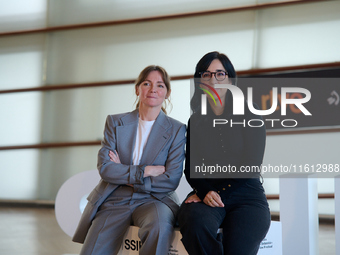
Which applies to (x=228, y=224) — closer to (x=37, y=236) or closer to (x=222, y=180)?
(x=222, y=180)

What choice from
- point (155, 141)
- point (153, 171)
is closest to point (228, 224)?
point (153, 171)

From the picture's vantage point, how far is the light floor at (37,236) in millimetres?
3260

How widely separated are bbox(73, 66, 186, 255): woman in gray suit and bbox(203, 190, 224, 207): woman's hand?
201 mm

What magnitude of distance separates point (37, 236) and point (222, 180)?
2.50 m

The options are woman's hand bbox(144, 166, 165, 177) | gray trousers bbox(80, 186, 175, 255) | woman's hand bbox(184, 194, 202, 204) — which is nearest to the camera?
gray trousers bbox(80, 186, 175, 255)

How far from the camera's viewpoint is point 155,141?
2209 mm

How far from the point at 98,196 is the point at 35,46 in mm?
4337

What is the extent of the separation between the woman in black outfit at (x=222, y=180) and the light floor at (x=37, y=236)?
1503 millimetres

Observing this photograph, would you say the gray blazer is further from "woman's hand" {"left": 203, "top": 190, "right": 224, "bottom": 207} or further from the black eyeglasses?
the black eyeglasses

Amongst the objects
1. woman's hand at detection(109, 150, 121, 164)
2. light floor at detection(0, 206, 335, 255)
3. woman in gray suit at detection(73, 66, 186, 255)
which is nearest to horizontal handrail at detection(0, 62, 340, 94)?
light floor at detection(0, 206, 335, 255)

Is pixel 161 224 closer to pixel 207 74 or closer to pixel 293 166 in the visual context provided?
pixel 207 74

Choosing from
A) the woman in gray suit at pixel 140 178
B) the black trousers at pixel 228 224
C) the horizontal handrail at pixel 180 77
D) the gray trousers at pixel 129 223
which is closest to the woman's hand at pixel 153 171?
the woman in gray suit at pixel 140 178

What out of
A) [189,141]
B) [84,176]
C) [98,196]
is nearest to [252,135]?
[189,141]

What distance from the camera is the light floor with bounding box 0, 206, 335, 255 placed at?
128 inches
